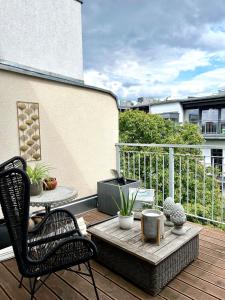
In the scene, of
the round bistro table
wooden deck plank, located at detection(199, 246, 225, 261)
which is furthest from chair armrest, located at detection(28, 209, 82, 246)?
wooden deck plank, located at detection(199, 246, 225, 261)

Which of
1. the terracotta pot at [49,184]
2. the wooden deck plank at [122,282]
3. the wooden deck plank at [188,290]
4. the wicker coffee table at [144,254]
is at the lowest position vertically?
the wooden deck plank at [122,282]

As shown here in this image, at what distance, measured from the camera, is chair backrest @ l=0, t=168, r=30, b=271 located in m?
1.36

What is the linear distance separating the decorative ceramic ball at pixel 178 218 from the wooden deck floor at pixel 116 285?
0.40 m

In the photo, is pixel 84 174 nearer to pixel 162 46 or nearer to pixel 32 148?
pixel 32 148

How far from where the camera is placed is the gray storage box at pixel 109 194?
3.71 m

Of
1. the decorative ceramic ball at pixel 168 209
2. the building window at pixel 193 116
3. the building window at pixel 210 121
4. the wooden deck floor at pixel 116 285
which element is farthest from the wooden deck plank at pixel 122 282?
the building window at pixel 193 116

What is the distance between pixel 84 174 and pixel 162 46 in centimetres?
932

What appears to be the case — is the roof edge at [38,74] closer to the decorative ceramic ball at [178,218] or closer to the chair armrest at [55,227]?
the chair armrest at [55,227]

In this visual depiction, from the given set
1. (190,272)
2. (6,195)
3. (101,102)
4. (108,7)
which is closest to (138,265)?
(190,272)

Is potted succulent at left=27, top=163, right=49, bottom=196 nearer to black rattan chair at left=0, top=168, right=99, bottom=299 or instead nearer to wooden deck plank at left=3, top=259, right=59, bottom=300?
black rattan chair at left=0, top=168, right=99, bottom=299

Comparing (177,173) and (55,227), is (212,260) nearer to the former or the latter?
(55,227)

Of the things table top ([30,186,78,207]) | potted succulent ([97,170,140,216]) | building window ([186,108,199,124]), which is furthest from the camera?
building window ([186,108,199,124])

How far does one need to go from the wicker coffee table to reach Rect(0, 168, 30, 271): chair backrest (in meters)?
0.95

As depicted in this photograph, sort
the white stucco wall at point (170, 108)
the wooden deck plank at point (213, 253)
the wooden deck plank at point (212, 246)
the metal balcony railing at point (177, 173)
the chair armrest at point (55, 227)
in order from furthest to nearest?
the white stucco wall at point (170, 108) < the metal balcony railing at point (177, 173) < the wooden deck plank at point (212, 246) < the wooden deck plank at point (213, 253) < the chair armrest at point (55, 227)
